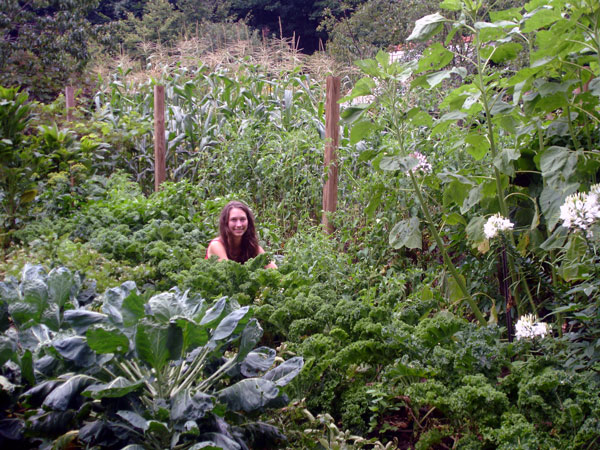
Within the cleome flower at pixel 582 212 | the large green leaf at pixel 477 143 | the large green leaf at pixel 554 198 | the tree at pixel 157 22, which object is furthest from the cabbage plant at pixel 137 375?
the tree at pixel 157 22

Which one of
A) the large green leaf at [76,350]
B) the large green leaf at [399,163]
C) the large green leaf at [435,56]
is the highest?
the large green leaf at [435,56]

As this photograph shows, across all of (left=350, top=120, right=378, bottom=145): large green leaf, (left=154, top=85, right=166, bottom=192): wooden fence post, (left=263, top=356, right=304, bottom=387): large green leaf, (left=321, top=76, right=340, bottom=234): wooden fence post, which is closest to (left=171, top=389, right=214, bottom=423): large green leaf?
(left=263, top=356, right=304, bottom=387): large green leaf

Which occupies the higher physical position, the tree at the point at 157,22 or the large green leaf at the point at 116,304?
the large green leaf at the point at 116,304

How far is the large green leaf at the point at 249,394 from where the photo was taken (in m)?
1.77

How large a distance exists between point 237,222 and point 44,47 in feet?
48.1

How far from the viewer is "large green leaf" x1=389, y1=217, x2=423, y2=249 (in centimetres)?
279

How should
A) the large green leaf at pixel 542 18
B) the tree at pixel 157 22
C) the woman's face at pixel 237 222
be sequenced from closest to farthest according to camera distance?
the large green leaf at pixel 542 18, the woman's face at pixel 237 222, the tree at pixel 157 22

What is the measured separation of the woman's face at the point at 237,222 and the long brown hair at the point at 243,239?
48mm

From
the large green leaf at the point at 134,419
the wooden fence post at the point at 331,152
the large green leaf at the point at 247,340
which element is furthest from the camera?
the wooden fence post at the point at 331,152

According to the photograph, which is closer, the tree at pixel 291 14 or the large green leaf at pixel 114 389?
the large green leaf at pixel 114 389

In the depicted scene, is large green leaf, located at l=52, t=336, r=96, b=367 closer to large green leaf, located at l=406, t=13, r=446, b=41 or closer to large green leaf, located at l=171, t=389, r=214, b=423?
large green leaf, located at l=171, t=389, r=214, b=423

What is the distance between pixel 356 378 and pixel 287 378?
1.68ft

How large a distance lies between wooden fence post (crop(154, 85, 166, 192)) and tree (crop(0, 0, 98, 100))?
965cm

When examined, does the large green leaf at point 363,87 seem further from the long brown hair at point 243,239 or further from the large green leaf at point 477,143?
the long brown hair at point 243,239
